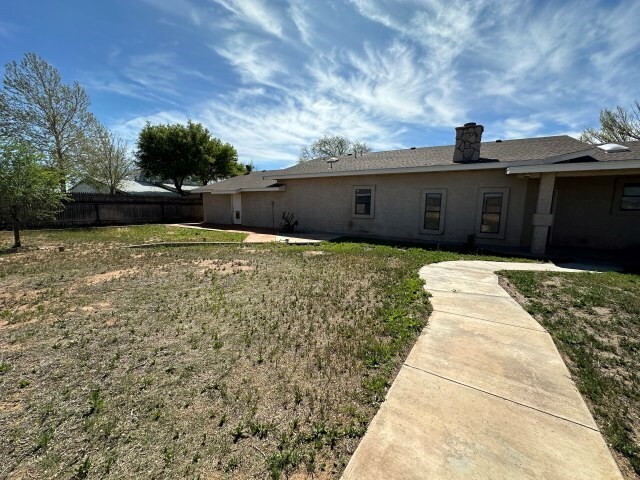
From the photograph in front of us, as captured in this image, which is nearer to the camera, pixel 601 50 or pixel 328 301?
pixel 328 301

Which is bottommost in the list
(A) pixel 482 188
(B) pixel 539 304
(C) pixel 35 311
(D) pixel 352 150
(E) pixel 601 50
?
(C) pixel 35 311

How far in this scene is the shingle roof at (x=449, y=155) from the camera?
31.8 feet

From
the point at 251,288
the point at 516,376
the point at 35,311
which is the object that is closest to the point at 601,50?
the point at 516,376

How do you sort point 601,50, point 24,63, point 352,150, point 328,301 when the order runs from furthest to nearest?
1. point 352,150
2. point 24,63
3. point 601,50
4. point 328,301

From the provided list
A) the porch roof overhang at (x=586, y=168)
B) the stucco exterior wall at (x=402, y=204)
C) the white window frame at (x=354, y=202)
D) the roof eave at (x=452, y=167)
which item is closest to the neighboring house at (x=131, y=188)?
the stucco exterior wall at (x=402, y=204)

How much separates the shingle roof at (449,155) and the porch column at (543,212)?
95 cm

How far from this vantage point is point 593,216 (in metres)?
10.0

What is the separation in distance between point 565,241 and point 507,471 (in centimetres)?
1194

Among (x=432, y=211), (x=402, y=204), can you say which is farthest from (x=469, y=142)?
(x=402, y=204)

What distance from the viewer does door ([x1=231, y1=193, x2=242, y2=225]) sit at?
18469 mm

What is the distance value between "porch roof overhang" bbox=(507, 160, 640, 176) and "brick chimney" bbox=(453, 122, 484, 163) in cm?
198

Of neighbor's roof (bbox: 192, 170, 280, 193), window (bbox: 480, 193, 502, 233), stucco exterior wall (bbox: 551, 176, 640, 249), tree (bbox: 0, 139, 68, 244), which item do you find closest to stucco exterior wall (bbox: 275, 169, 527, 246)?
window (bbox: 480, 193, 502, 233)

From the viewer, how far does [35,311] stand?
4414 mm

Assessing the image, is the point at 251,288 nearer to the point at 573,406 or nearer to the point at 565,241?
the point at 573,406
